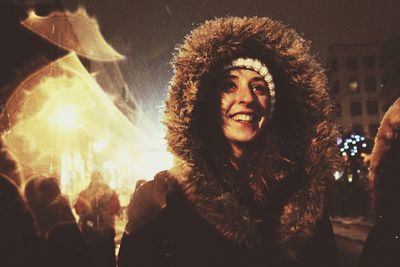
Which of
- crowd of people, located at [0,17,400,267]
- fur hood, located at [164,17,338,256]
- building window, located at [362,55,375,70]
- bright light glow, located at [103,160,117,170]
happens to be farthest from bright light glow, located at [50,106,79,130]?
building window, located at [362,55,375,70]

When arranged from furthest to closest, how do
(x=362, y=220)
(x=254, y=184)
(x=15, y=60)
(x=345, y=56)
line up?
(x=345, y=56)
(x=15, y=60)
(x=362, y=220)
(x=254, y=184)

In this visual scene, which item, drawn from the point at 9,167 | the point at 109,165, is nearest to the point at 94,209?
the point at 9,167

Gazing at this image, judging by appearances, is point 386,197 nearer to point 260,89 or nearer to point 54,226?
point 260,89

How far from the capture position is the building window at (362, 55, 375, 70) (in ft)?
268

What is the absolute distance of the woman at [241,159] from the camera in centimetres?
267

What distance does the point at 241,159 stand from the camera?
3113 mm

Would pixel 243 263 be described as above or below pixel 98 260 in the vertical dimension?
above

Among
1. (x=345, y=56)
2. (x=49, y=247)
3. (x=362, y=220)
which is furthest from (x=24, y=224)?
(x=345, y=56)

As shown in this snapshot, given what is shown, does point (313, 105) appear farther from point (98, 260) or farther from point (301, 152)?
point (98, 260)

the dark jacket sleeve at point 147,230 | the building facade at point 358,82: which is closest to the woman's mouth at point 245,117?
the dark jacket sleeve at point 147,230

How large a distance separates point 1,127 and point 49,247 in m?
1.06

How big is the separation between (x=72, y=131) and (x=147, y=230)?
104 ft

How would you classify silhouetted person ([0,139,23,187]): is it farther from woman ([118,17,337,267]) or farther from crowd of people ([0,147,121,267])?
woman ([118,17,337,267])

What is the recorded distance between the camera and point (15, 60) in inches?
1045
